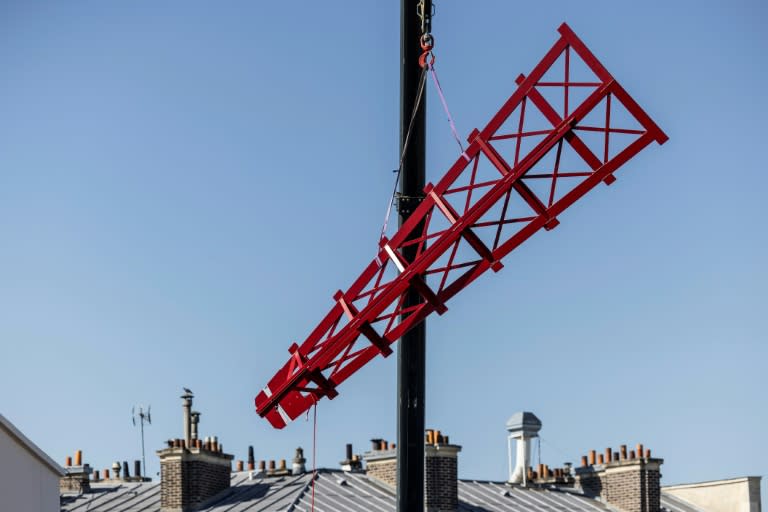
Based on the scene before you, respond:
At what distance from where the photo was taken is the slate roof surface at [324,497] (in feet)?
128

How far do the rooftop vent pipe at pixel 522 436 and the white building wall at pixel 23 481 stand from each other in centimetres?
2386

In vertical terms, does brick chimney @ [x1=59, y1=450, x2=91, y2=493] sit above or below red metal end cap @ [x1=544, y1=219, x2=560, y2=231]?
above

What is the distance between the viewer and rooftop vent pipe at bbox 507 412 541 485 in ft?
153

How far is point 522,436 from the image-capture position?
154ft

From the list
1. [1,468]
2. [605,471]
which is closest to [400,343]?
[1,468]

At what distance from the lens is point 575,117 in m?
14.4

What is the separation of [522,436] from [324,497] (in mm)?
9730

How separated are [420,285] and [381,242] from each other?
0.70 m

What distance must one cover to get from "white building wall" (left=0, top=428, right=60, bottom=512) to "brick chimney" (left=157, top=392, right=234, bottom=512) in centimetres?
1595

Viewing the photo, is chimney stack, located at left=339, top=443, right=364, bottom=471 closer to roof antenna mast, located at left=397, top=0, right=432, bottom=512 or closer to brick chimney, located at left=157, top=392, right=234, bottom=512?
brick chimney, located at left=157, top=392, right=234, bottom=512

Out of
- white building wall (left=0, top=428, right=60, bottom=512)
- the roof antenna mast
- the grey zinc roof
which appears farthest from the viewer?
the grey zinc roof

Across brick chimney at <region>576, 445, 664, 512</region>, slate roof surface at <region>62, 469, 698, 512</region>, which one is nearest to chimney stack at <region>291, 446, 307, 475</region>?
slate roof surface at <region>62, 469, 698, 512</region>

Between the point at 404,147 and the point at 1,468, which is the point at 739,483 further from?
the point at 404,147

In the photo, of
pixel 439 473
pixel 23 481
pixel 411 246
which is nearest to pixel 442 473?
pixel 439 473
